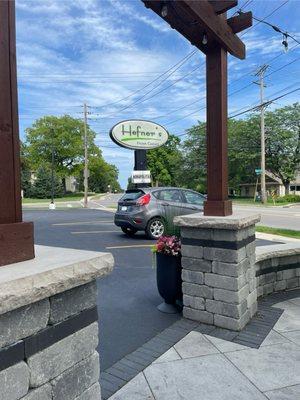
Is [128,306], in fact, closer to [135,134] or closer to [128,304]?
[128,304]

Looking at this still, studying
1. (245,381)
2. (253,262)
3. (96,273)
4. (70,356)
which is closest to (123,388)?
(245,381)

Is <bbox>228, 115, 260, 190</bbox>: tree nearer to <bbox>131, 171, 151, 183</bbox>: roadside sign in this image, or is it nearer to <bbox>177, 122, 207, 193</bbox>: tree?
<bbox>177, 122, 207, 193</bbox>: tree


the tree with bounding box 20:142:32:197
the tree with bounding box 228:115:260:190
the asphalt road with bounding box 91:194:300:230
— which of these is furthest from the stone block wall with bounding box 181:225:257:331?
the tree with bounding box 20:142:32:197

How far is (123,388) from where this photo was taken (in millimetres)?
2801

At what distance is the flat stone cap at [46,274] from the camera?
1474mm

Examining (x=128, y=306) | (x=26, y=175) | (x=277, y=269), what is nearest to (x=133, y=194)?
(x=277, y=269)

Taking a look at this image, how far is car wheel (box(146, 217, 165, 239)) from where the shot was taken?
996 centimetres

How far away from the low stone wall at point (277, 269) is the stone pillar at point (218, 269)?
666 mm

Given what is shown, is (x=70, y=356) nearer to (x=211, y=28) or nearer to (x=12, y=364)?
(x=12, y=364)

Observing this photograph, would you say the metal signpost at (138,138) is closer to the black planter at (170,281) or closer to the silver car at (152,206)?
the silver car at (152,206)

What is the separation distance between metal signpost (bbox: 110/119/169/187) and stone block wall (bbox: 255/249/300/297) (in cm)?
1032

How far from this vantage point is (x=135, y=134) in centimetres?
1527

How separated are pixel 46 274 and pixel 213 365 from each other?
2100mm

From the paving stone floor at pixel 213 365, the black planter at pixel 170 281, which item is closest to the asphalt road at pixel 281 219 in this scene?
the black planter at pixel 170 281
